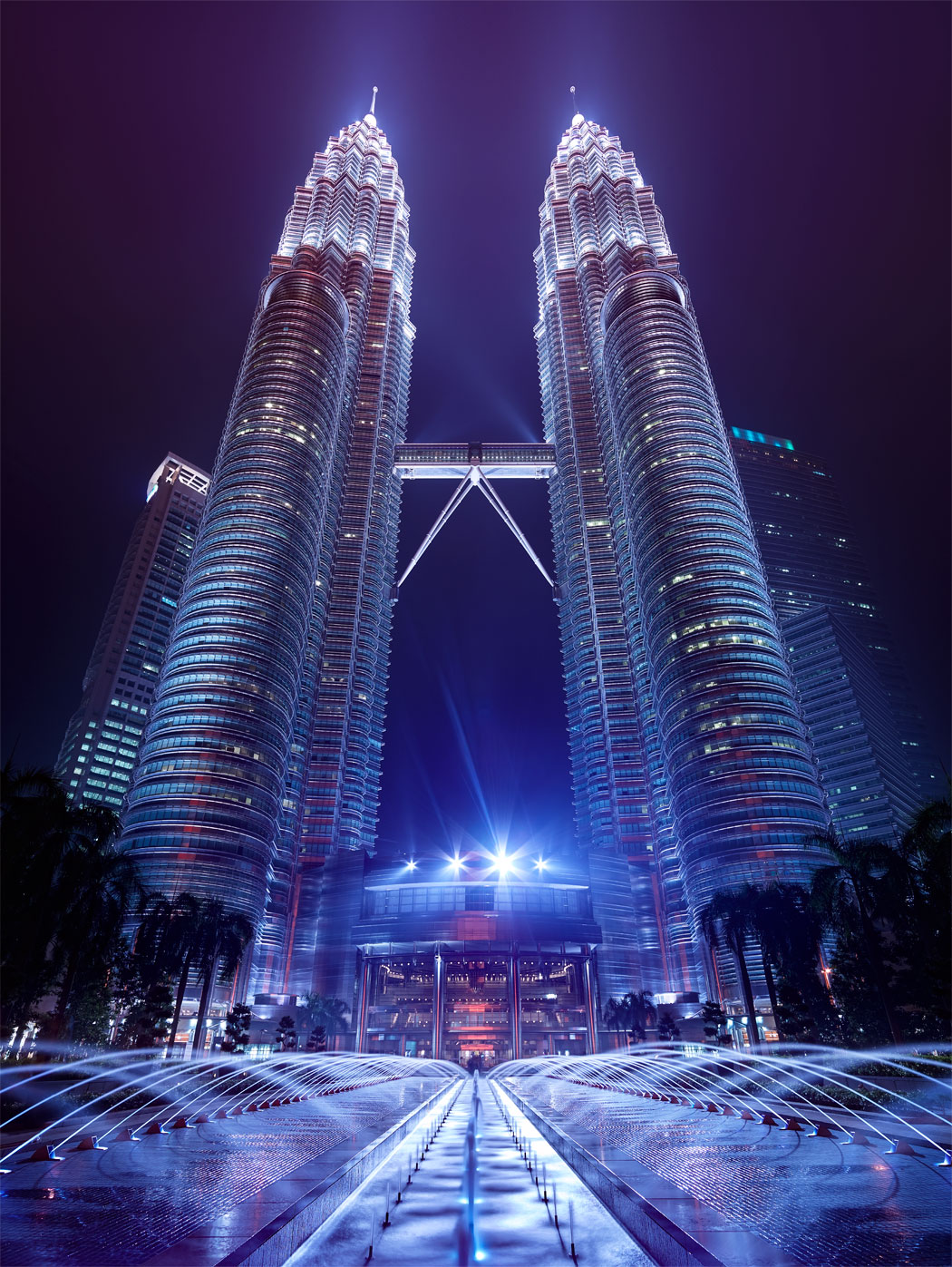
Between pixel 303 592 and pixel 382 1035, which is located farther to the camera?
pixel 303 592

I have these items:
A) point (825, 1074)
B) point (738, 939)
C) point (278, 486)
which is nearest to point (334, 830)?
point (278, 486)

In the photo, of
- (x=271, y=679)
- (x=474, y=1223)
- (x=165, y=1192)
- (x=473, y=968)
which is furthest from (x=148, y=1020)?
(x=473, y=968)

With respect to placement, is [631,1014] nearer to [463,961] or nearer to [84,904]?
[463,961]

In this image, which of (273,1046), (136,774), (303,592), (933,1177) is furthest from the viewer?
(303,592)

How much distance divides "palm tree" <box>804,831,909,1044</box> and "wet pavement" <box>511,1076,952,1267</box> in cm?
2478

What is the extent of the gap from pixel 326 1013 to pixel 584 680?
310 ft

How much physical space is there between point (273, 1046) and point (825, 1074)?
91.1 m

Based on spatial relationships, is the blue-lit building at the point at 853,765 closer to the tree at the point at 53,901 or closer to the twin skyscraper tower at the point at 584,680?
the twin skyscraper tower at the point at 584,680

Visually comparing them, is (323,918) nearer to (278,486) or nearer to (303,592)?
(303,592)

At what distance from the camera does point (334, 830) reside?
167500 mm

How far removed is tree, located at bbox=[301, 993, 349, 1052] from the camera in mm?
123625

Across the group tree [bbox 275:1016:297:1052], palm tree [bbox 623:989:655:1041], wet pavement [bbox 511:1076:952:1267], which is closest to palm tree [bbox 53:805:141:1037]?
wet pavement [bbox 511:1076:952:1267]

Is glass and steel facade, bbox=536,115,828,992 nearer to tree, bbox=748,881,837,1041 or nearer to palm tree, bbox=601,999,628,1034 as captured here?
palm tree, bbox=601,999,628,1034

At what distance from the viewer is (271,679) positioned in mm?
143500
